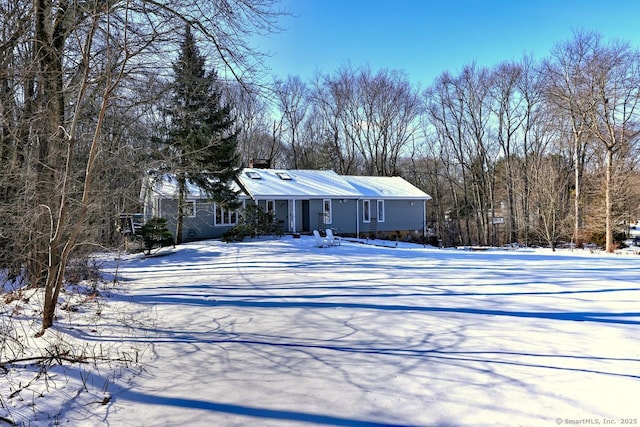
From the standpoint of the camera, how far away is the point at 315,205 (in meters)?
22.3

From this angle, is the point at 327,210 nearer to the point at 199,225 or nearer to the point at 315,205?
the point at 315,205

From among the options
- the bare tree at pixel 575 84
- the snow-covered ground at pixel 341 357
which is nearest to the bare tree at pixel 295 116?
the bare tree at pixel 575 84

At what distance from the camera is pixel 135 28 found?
6301 millimetres

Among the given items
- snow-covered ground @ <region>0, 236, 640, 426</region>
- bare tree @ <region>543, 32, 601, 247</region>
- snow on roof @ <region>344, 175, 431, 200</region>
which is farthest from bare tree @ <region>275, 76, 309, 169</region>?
snow-covered ground @ <region>0, 236, 640, 426</region>

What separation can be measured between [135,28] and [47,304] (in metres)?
4.62

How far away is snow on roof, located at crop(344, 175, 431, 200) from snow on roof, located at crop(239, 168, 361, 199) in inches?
40.7

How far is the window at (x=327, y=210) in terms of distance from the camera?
74.3 feet

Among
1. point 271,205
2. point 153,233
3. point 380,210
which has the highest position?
point 271,205

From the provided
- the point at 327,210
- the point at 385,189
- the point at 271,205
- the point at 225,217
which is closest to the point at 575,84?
the point at 385,189

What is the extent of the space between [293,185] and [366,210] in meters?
5.26

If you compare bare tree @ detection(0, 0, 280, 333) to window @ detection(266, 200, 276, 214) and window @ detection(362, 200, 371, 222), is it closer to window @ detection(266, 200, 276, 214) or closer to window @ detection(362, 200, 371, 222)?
window @ detection(266, 200, 276, 214)

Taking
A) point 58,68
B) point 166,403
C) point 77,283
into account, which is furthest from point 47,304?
point 58,68

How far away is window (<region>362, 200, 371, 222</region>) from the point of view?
24297 millimetres

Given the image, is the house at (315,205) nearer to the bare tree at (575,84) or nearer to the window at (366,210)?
the window at (366,210)
